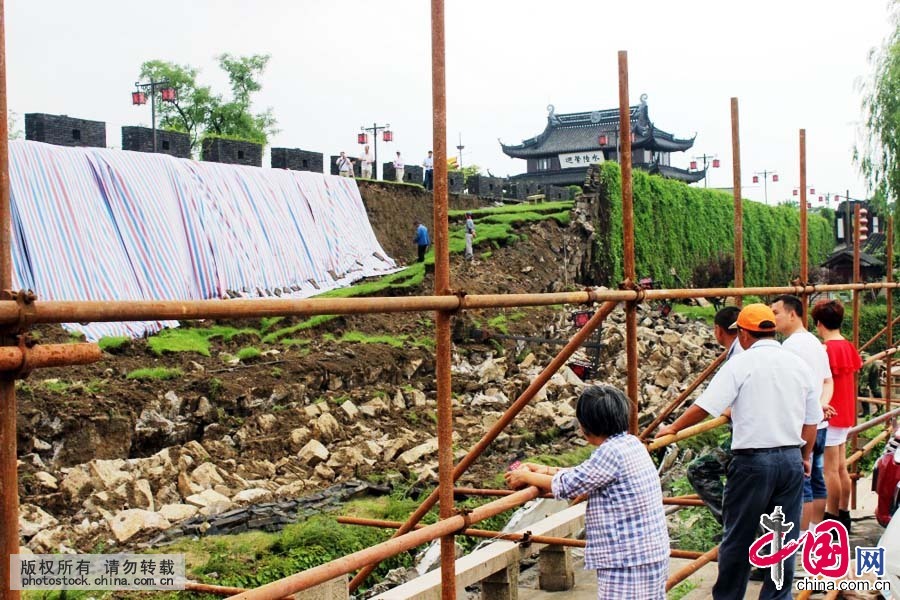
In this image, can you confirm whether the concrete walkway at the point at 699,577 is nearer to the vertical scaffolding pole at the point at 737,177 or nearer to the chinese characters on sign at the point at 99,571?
the vertical scaffolding pole at the point at 737,177

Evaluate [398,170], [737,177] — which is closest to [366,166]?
[398,170]

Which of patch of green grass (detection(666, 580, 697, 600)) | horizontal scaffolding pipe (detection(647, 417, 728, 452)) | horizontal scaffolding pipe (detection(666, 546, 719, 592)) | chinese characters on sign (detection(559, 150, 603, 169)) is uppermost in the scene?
chinese characters on sign (detection(559, 150, 603, 169))

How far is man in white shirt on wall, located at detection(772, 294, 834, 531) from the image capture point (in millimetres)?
5090

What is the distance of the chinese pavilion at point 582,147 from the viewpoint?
1421 inches

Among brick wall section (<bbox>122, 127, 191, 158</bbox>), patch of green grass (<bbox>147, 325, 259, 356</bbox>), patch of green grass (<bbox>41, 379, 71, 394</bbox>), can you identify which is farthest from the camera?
brick wall section (<bbox>122, 127, 191, 158</bbox>)

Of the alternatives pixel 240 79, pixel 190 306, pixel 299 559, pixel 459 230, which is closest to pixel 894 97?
pixel 459 230

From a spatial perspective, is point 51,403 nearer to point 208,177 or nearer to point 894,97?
point 208,177

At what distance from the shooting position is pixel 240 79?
32.1 metres

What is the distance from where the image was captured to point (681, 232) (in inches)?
1000

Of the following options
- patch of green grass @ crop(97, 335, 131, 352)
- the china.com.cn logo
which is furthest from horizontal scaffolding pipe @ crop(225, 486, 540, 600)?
patch of green grass @ crop(97, 335, 131, 352)

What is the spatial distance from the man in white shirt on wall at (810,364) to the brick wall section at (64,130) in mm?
12206

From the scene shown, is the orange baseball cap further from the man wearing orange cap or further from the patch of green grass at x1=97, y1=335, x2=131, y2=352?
the patch of green grass at x1=97, y1=335, x2=131, y2=352

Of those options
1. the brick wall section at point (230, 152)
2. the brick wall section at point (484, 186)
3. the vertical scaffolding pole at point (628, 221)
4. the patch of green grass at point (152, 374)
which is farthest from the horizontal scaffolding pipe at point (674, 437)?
the brick wall section at point (484, 186)

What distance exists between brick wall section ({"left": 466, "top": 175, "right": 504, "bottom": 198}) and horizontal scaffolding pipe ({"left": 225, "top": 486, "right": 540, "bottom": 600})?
21239 millimetres
